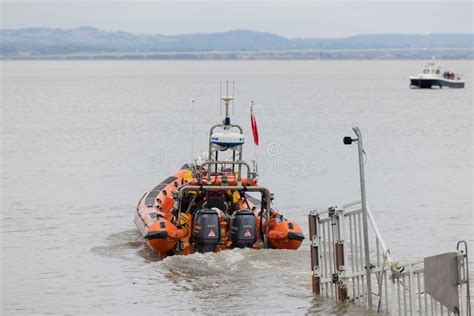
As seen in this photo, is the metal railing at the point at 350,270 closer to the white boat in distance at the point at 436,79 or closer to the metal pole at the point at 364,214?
the metal pole at the point at 364,214

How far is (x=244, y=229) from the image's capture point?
17438 mm

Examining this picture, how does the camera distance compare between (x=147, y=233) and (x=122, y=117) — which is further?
(x=122, y=117)

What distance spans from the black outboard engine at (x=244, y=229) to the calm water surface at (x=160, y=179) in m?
0.21

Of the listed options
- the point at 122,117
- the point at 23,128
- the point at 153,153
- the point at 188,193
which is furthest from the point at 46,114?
the point at 188,193

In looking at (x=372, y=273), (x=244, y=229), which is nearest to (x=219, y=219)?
(x=244, y=229)

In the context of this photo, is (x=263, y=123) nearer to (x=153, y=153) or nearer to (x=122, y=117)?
(x=122, y=117)

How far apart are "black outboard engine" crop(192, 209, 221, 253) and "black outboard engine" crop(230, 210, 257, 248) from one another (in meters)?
0.31

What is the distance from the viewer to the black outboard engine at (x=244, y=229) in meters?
17.4

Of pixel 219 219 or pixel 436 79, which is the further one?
pixel 436 79

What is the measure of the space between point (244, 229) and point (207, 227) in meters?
0.60

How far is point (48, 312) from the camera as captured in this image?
15602mm

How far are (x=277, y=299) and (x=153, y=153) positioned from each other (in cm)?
2458

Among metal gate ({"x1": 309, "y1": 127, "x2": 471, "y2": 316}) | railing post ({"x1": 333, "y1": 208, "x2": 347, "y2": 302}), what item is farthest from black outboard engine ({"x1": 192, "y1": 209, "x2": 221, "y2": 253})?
railing post ({"x1": 333, "y1": 208, "x2": 347, "y2": 302})

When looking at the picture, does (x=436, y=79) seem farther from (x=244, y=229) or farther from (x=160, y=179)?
(x=244, y=229)
